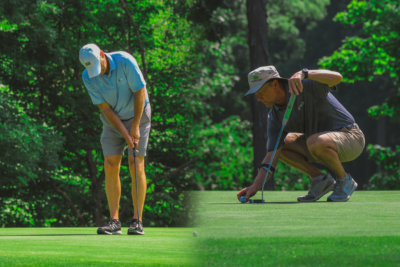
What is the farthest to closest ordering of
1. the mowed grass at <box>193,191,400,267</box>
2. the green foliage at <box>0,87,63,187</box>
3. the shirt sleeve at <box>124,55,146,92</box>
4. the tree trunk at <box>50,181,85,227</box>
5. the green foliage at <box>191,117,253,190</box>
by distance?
the green foliage at <box>191,117,253,190</box>, the tree trunk at <box>50,181,85,227</box>, the green foliage at <box>0,87,63,187</box>, the shirt sleeve at <box>124,55,146,92</box>, the mowed grass at <box>193,191,400,267</box>

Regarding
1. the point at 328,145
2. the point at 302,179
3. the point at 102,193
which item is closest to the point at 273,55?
the point at 302,179

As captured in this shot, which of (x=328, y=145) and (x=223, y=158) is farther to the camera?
(x=223, y=158)

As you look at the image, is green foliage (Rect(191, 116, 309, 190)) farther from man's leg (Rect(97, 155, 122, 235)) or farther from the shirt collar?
the shirt collar

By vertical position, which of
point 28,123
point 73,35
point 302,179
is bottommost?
point 302,179

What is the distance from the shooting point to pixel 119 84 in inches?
191

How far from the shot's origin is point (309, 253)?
8.32 feet

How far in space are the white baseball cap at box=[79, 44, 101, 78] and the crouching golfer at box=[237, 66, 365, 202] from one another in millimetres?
1287

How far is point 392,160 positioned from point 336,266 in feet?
56.8

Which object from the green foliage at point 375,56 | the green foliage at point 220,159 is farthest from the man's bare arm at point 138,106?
the green foliage at point 375,56

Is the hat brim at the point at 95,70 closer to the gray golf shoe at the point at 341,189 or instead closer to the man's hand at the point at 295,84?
the man's hand at the point at 295,84

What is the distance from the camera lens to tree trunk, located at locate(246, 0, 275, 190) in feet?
47.9

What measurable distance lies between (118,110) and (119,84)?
0.24 metres

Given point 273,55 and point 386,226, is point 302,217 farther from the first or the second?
point 273,55

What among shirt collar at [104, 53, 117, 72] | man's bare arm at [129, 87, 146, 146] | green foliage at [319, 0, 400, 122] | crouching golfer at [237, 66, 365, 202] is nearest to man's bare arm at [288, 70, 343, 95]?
crouching golfer at [237, 66, 365, 202]
